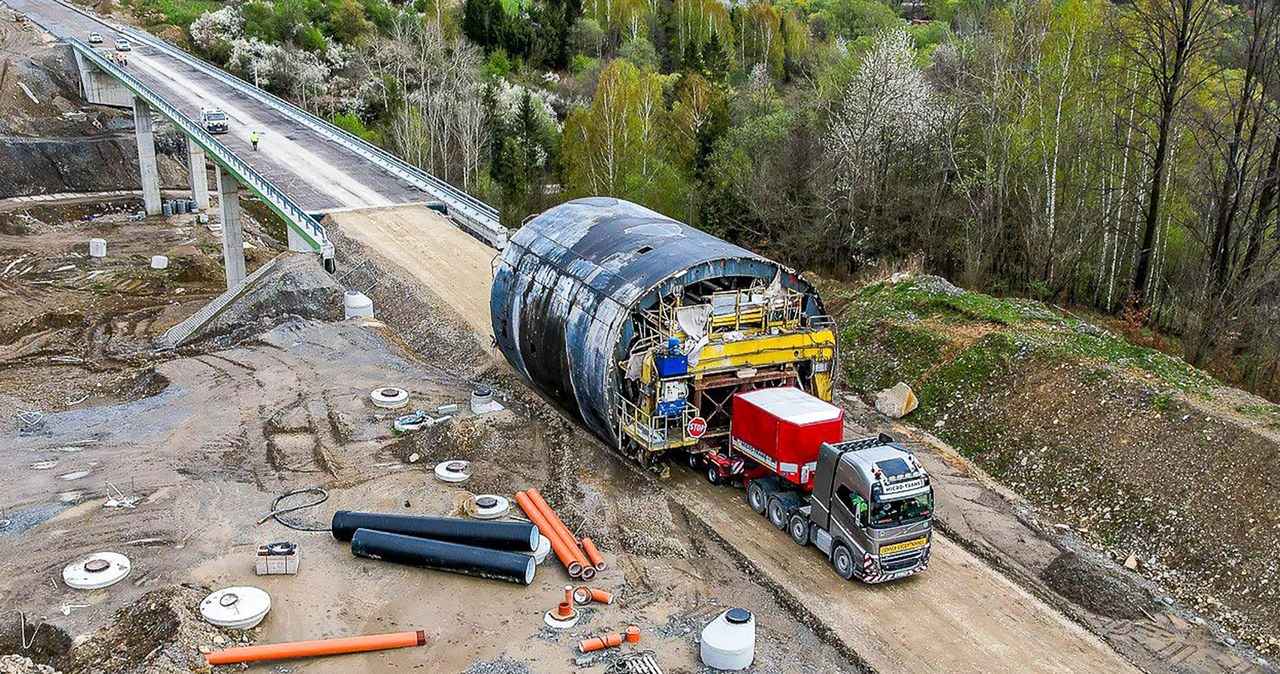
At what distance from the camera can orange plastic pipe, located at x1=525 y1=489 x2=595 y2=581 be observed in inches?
688

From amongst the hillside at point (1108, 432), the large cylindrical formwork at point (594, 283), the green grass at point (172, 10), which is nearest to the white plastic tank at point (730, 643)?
the large cylindrical formwork at point (594, 283)

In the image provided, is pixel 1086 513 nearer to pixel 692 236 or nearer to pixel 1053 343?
pixel 1053 343

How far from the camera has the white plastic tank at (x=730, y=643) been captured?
14.6 meters

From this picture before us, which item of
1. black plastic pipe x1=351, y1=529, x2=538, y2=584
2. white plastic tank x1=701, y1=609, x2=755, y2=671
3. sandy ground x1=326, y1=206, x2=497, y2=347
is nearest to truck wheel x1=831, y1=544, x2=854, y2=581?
white plastic tank x1=701, y1=609, x2=755, y2=671

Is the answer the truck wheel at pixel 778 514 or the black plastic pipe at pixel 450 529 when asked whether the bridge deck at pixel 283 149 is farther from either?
the truck wheel at pixel 778 514

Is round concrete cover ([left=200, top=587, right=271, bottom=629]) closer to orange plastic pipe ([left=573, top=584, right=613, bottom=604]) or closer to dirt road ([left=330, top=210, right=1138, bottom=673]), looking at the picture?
orange plastic pipe ([left=573, top=584, right=613, bottom=604])

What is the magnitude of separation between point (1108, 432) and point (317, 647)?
53.7 feet

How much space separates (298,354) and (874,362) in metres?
16.6

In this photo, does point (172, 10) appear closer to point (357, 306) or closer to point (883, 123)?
point (357, 306)

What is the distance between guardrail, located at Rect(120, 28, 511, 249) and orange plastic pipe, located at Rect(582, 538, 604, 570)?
2088cm

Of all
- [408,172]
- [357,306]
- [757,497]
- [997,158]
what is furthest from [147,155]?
[757,497]

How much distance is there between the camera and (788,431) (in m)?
18.1

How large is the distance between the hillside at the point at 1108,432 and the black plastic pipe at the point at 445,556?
437 inches

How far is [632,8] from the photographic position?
8638 cm
